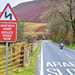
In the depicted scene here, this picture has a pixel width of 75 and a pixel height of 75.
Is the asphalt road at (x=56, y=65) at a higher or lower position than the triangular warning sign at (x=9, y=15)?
Result: lower

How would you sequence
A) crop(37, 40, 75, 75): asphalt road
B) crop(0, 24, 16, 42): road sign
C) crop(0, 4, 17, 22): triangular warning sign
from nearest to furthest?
crop(0, 24, 16, 42): road sign
crop(0, 4, 17, 22): triangular warning sign
crop(37, 40, 75, 75): asphalt road

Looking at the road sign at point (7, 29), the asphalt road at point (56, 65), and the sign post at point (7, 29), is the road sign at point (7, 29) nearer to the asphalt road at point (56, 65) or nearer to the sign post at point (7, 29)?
the sign post at point (7, 29)

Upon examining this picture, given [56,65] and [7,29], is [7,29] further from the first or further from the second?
[56,65]

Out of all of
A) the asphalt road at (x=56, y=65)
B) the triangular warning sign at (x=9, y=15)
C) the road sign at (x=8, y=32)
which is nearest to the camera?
the road sign at (x=8, y=32)

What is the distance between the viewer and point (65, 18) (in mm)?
81438

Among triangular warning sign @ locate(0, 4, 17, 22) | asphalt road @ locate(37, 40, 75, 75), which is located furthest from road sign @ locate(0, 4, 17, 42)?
asphalt road @ locate(37, 40, 75, 75)

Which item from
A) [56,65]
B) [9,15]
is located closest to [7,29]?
[9,15]

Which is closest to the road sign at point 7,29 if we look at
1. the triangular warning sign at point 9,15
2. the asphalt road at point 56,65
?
the triangular warning sign at point 9,15

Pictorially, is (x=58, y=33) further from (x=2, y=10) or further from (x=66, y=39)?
(x=2, y=10)

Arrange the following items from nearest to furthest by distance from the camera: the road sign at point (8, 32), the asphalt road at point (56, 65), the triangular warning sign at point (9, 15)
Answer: the road sign at point (8, 32) → the triangular warning sign at point (9, 15) → the asphalt road at point (56, 65)

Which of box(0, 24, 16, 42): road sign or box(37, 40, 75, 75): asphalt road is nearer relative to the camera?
box(0, 24, 16, 42): road sign

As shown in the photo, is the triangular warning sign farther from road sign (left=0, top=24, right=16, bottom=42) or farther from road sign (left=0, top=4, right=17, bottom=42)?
road sign (left=0, top=24, right=16, bottom=42)

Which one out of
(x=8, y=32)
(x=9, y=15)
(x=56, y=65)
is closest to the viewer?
(x=8, y=32)

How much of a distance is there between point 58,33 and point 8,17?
84659 millimetres
